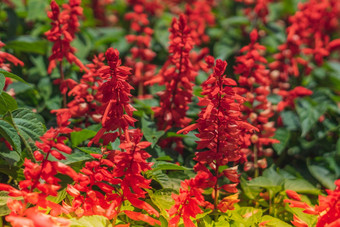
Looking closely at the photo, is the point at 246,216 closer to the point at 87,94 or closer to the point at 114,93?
the point at 114,93

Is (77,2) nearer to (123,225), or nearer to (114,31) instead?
(123,225)

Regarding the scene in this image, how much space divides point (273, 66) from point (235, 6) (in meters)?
1.35

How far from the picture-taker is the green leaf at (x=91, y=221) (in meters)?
1.16

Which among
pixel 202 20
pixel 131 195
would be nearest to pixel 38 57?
pixel 202 20

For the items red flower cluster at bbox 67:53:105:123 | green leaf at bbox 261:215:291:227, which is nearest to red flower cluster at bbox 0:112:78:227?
red flower cluster at bbox 67:53:105:123

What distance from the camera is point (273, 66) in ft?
6.62

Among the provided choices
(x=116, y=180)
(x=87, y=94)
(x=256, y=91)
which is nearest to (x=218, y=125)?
(x=116, y=180)

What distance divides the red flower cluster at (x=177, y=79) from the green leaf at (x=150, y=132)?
42 mm

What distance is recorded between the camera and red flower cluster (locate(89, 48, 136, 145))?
1.11m

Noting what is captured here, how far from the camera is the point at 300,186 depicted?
1594 millimetres

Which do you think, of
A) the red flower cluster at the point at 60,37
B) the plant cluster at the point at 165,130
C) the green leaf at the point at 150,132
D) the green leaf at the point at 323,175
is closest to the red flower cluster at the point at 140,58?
the plant cluster at the point at 165,130

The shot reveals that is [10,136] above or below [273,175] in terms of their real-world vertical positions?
above

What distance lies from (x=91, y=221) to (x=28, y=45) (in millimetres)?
1136

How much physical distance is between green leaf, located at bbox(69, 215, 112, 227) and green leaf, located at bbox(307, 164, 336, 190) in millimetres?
973
